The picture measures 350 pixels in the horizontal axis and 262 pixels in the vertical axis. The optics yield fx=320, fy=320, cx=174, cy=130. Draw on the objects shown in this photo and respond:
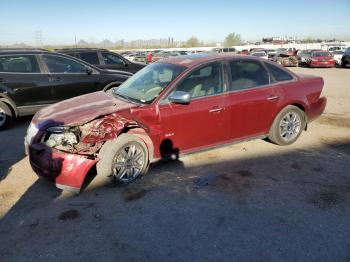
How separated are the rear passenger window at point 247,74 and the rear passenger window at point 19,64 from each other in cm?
483

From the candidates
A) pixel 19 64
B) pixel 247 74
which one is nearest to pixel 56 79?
pixel 19 64

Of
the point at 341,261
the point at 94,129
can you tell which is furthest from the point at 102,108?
the point at 341,261

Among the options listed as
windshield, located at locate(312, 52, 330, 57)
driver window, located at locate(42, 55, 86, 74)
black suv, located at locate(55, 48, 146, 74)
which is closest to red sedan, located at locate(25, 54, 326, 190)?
driver window, located at locate(42, 55, 86, 74)

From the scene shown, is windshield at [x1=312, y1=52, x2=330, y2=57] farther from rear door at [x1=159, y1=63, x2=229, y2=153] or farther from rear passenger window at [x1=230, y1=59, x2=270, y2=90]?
rear door at [x1=159, y1=63, x2=229, y2=153]

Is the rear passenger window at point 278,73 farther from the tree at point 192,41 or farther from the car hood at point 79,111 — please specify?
the tree at point 192,41

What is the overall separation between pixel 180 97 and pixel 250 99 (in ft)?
4.39

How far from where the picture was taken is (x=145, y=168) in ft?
14.8

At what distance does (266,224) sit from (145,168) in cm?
184

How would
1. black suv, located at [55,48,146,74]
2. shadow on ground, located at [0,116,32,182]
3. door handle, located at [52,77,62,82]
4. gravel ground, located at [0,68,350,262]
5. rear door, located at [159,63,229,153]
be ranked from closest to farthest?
1. gravel ground, located at [0,68,350,262]
2. rear door, located at [159,63,229,153]
3. shadow on ground, located at [0,116,32,182]
4. door handle, located at [52,77,62,82]
5. black suv, located at [55,48,146,74]

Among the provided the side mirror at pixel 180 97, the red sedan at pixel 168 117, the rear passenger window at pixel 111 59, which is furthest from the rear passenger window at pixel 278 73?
the rear passenger window at pixel 111 59

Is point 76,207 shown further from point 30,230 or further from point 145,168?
point 145,168

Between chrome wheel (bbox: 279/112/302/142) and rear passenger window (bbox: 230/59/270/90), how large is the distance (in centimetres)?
79

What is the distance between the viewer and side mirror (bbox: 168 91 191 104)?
4.36m

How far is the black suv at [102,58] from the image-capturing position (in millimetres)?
11234
